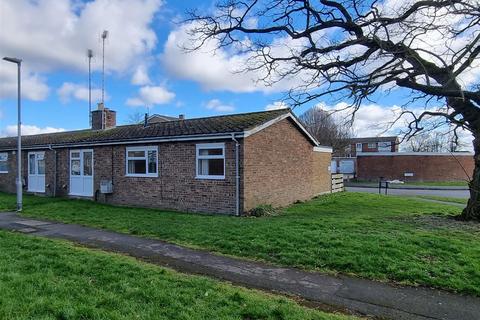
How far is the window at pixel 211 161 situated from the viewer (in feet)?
45.9

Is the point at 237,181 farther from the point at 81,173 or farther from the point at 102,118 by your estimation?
the point at 102,118

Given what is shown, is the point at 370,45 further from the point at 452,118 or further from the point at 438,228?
the point at 438,228

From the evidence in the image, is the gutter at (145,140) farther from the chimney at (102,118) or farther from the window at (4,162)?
the window at (4,162)

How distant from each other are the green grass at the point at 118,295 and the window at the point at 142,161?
9082mm

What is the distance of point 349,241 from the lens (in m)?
8.23

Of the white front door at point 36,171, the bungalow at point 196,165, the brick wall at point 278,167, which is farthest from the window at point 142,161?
the white front door at point 36,171

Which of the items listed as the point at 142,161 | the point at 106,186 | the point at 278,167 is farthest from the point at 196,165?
the point at 106,186

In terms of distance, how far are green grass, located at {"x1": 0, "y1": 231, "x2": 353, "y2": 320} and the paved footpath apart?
52cm

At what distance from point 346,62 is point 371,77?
171cm

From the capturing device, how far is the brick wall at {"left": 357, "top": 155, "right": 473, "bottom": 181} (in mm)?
41250

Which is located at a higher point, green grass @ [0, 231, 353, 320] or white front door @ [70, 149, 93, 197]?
white front door @ [70, 149, 93, 197]

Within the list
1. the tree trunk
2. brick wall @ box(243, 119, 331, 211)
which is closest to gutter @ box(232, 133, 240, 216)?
brick wall @ box(243, 119, 331, 211)

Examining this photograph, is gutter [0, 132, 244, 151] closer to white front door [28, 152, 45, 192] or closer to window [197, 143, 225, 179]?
window [197, 143, 225, 179]

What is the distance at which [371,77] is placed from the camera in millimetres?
11039
